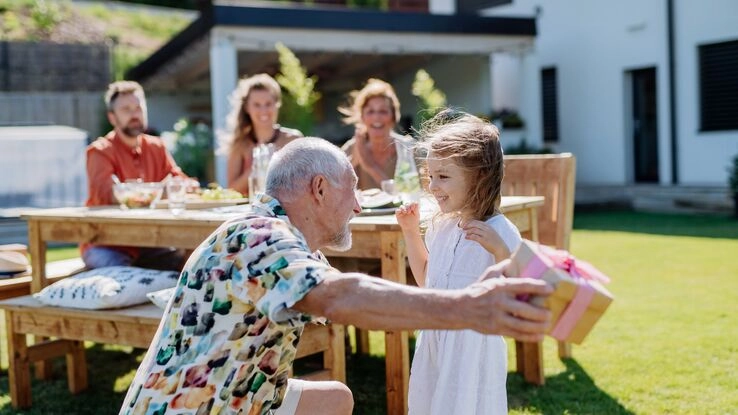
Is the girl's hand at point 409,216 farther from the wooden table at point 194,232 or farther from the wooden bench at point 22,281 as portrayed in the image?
the wooden bench at point 22,281

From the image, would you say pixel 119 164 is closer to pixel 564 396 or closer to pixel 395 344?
pixel 395 344

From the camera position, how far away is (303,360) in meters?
4.87

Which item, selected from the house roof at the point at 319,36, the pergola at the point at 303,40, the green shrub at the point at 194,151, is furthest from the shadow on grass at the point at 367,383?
the green shrub at the point at 194,151

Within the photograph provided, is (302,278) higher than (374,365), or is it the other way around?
(302,278)

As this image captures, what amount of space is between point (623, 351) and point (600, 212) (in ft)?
32.1

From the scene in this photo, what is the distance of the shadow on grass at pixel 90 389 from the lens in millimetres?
4191

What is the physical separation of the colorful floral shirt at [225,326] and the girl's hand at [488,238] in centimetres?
70

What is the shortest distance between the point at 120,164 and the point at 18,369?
149cm

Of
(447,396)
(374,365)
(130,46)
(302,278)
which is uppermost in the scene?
(130,46)

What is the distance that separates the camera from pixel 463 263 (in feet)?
9.13

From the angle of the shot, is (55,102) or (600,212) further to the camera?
(55,102)

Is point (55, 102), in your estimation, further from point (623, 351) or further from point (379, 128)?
point (623, 351)

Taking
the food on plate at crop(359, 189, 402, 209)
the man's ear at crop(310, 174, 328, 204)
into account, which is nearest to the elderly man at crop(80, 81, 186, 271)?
the food on plate at crop(359, 189, 402, 209)

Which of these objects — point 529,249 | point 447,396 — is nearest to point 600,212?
point 447,396
